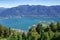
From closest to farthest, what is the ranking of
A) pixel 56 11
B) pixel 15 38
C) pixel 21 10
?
pixel 15 38 → pixel 56 11 → pixel 21 10

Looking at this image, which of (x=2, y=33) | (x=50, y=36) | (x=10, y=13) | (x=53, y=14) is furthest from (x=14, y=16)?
(x=50, y=36)

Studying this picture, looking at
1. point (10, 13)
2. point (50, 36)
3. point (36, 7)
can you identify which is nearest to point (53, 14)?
point (36, 7)

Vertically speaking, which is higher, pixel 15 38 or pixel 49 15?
pixel 49 15

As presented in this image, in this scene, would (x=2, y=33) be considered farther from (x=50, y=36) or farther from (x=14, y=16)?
(x=14, y=16)

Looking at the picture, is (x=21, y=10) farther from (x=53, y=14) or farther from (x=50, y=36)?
(x=50, y=36)

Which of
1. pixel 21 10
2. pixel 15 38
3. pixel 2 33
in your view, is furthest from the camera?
pixel 21 10

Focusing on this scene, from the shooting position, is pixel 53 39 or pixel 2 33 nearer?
pixel 53 39
